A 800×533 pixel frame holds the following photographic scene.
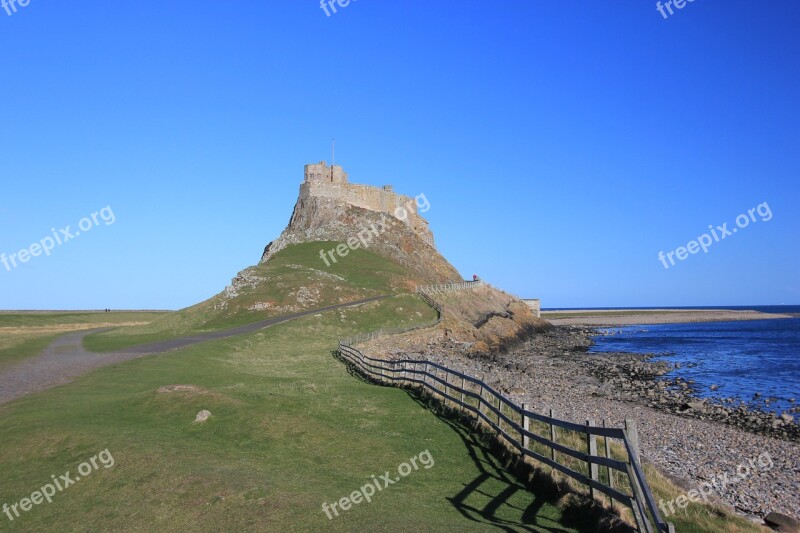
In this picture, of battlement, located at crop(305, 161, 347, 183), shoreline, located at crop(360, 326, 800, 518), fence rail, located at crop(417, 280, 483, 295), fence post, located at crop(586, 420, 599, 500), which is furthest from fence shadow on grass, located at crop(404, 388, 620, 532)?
Result: battlement, located at crop(305, 161, 347, 183)

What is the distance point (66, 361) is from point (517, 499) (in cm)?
3289

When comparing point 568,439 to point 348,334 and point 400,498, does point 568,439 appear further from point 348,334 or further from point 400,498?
point 348,334

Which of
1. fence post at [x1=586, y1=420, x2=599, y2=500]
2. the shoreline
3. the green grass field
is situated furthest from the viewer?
the shoreline

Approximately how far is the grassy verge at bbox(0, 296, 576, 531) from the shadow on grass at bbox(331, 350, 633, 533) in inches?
2.5

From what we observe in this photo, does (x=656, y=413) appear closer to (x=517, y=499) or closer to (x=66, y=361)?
(x=517, y=499)

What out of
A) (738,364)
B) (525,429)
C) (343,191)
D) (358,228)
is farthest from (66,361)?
(343,191)

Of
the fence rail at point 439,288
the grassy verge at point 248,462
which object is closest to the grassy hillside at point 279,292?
the fence rail at point 439,288

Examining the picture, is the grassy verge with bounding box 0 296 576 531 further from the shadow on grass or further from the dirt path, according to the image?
the dirt path

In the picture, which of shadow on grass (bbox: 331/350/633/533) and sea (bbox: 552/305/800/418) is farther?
sea (bbox: 552/305/800/418)

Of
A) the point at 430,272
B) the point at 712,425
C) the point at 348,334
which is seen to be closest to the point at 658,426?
the point at 712,425

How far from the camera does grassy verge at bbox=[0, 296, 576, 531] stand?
37.9 feet

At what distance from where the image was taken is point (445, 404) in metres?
21.3

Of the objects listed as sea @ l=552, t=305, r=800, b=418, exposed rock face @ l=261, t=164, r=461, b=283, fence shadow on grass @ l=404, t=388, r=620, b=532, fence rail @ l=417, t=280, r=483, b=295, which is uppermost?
exposed rock face @ l=261, t=164, r=461, b=283

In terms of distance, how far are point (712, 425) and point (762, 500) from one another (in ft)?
40.1
